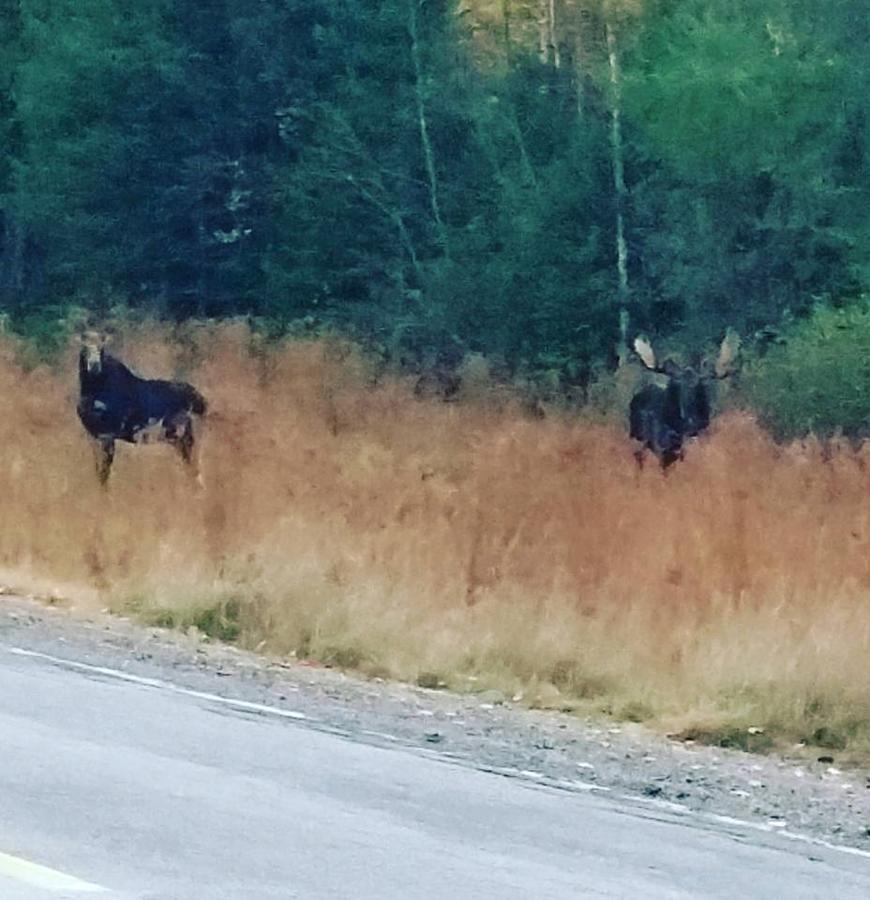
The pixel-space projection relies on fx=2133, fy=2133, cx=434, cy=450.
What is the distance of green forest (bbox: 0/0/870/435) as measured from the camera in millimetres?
22859

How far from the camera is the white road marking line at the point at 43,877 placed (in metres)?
6.22

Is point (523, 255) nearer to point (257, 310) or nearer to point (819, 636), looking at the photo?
point (257, 310)

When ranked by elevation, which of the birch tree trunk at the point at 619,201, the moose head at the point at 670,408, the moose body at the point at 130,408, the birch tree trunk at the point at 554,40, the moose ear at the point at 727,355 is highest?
the birch tree trunk at the point at 554,40

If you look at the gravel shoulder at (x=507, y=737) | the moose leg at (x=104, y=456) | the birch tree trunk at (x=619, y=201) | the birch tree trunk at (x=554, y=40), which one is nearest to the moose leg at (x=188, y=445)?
the moose leg at (x=104, y=456)

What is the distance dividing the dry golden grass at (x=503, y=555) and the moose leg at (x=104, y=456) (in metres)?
0.09

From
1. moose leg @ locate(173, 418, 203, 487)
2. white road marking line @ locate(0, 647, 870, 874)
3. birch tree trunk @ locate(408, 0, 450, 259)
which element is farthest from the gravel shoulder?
birch tree trunk @ locate(408, 0, 450, 259)

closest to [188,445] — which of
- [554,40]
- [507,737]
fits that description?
[507,737]

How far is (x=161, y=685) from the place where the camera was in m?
10.2

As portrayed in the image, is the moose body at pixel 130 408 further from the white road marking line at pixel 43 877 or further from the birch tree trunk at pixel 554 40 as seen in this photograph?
the white road marking line at pixel 43 877

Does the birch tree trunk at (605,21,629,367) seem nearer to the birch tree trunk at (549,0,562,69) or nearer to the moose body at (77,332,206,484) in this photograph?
the birch tree trunk at (549,0,562,69)

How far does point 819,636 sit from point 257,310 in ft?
64.6

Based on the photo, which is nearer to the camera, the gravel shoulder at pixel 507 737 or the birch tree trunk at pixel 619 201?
the gravel shoulder at pixel 507 737

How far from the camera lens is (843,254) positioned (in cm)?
2328

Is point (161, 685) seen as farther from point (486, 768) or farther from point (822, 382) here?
point (822, 382)
